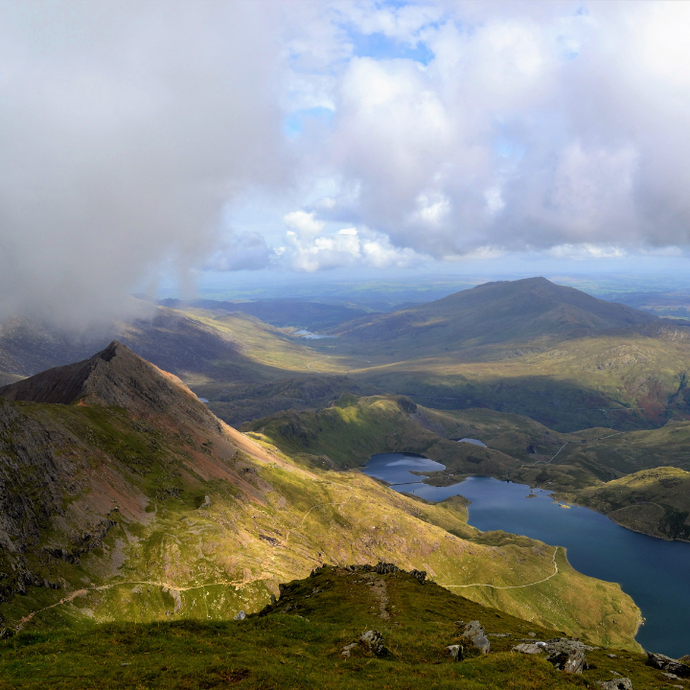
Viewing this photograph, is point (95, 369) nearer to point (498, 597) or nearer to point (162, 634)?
point (162, 634)

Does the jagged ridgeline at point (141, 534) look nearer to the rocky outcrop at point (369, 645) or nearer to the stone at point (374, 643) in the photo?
the rocky outcrop at point (369, 645)

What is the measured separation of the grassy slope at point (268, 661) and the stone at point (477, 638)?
91.5 inches

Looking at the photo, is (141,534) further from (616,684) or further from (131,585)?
(616,684)

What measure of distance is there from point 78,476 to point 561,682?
5189 inches

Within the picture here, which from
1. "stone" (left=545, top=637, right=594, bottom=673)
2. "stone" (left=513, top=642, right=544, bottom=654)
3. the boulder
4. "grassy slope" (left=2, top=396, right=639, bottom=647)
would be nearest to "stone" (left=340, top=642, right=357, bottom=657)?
"stone" (left=513, top=642, right=544, bottom=654)

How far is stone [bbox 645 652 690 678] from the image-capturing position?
5353 centimetres

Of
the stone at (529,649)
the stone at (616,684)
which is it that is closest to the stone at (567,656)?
the stone at (529,649)

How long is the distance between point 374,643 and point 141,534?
349ft

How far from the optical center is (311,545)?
580ft

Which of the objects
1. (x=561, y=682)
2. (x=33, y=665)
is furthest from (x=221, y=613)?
(x=561, y=682)

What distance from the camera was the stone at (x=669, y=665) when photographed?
53531mm

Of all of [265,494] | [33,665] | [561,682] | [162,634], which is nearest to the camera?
[33,665]

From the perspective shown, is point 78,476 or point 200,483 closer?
point 78,476

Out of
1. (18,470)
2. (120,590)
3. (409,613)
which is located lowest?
(120,590)
